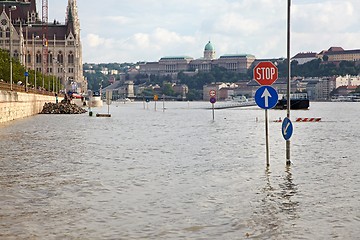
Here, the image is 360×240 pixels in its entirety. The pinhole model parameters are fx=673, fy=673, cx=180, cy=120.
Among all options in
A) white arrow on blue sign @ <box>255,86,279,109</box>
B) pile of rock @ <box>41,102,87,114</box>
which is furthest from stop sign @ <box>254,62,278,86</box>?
pile of rock @ <box>41,102,87,114</box>

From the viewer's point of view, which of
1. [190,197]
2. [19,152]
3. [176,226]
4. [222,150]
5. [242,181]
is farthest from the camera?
[222,150]

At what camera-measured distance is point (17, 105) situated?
7638 centimetres

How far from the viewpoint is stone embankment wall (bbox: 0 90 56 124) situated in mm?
64312

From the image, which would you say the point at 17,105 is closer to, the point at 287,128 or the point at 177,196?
the point at 287,128

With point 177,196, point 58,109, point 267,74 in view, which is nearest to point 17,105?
point 58,109

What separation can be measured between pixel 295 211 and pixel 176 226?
10.3ft

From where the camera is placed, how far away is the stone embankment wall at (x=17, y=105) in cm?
6431

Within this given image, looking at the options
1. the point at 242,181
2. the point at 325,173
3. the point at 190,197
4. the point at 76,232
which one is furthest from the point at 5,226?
the point at 325,173

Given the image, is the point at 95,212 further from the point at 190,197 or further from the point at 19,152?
the point at 19,152

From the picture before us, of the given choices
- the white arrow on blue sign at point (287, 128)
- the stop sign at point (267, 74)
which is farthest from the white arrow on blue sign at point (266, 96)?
the white arrow on blue sign at point (287, 128)

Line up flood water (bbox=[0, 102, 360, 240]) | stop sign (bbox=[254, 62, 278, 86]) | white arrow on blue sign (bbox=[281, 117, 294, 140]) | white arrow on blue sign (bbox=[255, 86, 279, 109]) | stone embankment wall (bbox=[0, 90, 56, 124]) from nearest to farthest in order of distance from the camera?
flood water (bbox=[0, 102, 360, 240]), white arrow on blue sign (bbox=[255, 86, 279, 109]), stop sign (bbox=[254, 62, 278, 86]), white arrow on blue sign (bbox=[281, 117, 294, 140]), stone embankment wall (bbox=[0, 90, 56, 124])

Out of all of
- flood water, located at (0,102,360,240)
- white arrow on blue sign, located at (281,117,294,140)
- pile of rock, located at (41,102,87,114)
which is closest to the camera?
flood water, located at (0,102,360,240)

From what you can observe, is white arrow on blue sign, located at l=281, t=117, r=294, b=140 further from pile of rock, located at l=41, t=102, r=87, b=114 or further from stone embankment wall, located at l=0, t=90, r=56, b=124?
pile of rock, located at l=41, t=102, r=87, b=114

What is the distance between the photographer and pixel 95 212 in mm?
15055
